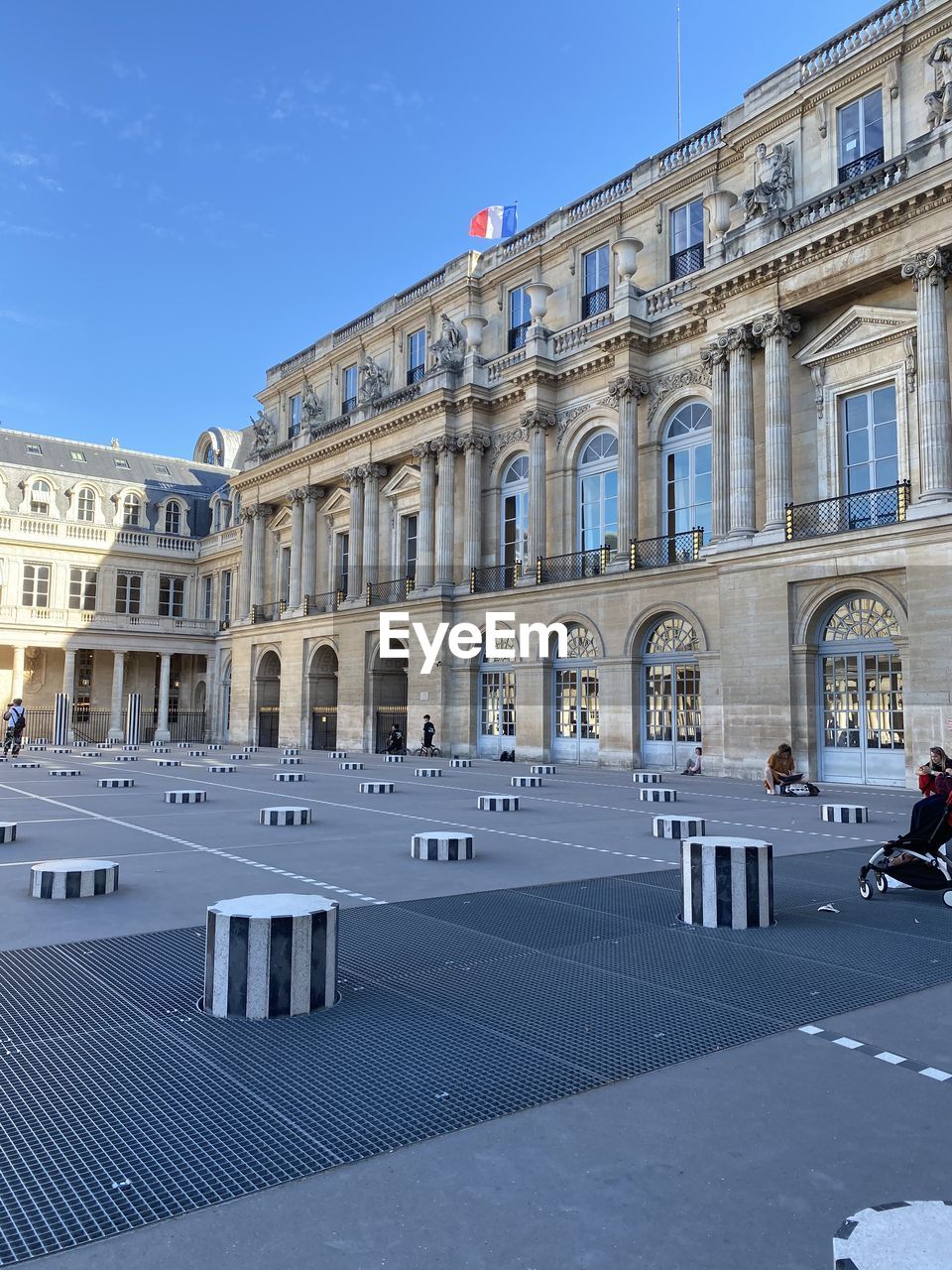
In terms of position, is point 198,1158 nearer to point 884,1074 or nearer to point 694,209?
point 884,1074

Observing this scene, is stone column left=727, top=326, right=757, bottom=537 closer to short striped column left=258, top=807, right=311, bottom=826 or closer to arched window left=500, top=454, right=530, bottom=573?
arched window left=500, top=454, right=530, bottom=573

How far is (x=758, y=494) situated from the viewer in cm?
2548

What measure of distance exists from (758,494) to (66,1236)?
981 inches

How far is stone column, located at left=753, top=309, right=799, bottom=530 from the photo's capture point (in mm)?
24250

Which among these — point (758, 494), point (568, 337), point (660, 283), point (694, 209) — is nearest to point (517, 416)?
point (568, 337)

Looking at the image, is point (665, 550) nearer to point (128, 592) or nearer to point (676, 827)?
point (676, 827)

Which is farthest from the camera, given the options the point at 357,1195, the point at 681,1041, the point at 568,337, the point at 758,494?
the point at 568,337

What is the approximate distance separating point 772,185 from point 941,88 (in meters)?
4.65

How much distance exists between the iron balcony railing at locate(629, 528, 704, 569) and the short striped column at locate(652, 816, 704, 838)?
15887 millimetres

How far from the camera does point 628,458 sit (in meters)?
30.0

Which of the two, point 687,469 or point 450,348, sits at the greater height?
point 450,348

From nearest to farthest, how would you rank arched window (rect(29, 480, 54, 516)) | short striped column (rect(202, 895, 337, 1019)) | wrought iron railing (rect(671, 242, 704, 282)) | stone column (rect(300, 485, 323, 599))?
short striped column (rect(202, 895, 337, 1019)), wrought iron railing (rect(671, 242, 704, 282)), stone column (rect(300, 485, 323, 599)), arched window (rect(29, 480, 54, 516))

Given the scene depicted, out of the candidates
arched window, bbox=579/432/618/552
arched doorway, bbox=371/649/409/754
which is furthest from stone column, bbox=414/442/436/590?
arched window, bbox=579/432/618/552

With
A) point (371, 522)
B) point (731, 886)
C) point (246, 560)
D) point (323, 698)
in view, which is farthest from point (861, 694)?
point (246, 560)
